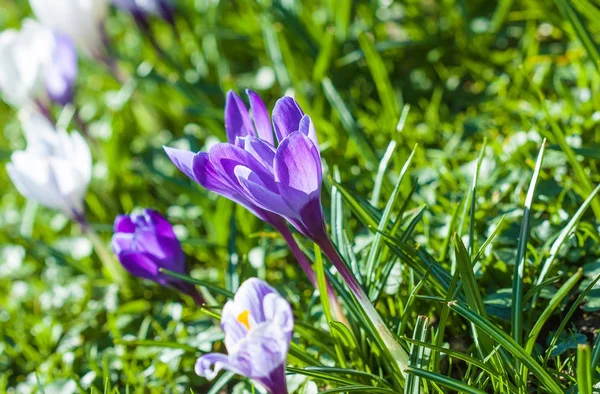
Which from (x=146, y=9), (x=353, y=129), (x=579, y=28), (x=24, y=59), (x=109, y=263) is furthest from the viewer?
(x=146, y=9)

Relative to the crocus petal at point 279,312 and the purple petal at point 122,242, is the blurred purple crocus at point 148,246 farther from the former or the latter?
the crocus petal at point 279,312

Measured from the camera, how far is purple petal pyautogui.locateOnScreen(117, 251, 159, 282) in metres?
1.44

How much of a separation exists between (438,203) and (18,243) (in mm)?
1429

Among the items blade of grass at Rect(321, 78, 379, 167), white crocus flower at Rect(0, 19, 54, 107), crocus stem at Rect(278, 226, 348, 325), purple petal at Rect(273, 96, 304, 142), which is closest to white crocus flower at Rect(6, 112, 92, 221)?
white crocus flower at Rect(0, 19, 54, 107)

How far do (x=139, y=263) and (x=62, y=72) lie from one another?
1.12m

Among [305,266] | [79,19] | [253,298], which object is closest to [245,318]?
[253,298]

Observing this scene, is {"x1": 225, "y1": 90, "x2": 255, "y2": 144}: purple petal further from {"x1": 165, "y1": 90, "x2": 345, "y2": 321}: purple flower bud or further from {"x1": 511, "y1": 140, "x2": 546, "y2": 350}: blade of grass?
{"x1": 511, "y1": 140, "x2": 546, "y2": 350}: blade of grass

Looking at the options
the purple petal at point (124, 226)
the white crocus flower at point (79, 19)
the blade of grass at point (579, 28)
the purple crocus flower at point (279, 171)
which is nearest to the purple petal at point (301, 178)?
the purple crocus flower at point (279, 171)

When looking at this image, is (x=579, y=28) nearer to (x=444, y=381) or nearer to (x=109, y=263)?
(x=444, y=381)

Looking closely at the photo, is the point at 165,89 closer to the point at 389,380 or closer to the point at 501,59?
the point at 501,59

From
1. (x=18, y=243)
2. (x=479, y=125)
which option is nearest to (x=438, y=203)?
(x=479, y=125)

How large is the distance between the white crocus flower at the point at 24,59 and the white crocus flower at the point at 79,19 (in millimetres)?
139

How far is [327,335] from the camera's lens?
1425 mm

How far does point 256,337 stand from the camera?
99 centimetres
